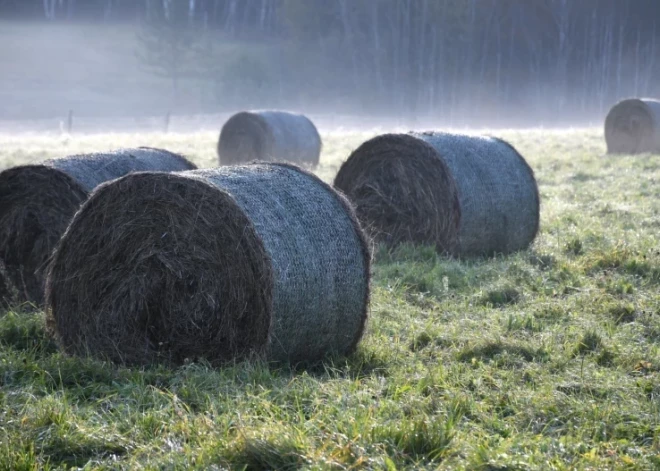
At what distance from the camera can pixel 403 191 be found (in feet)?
33.7

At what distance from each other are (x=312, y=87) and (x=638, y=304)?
6395cm

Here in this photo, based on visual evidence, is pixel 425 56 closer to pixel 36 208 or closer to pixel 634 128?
pixel 634 128

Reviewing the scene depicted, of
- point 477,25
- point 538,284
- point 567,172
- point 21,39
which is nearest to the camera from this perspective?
point 538,284

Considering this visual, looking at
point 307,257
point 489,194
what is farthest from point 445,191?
point 307,257

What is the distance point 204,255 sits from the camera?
19.6 feet

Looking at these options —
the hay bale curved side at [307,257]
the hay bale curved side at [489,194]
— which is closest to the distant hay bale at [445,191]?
the hay bale curved side at [489,194]

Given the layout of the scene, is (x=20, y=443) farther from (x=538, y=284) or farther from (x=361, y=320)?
(x=538, y=284)

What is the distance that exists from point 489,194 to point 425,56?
59.2 metres

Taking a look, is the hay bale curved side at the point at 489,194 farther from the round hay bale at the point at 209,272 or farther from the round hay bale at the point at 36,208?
the round hay bale at the point at 36,208

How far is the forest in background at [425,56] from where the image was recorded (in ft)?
219

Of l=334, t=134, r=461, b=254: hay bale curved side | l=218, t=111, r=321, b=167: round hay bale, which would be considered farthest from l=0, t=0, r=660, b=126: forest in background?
l=334, t=134, r=461, b=254: hay bale curved side

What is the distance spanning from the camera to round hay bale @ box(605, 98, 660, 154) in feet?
72.6

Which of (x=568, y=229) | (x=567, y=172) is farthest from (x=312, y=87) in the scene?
(x=568, y=229)

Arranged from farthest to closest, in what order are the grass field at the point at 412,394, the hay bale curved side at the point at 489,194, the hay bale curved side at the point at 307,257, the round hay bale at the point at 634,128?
the round hay bale at the point at 634,128 < the hay bale curved side at the point at 489,194 < the hay bale curved side at the point at 307,257 < the grass field at the point at 412,394
